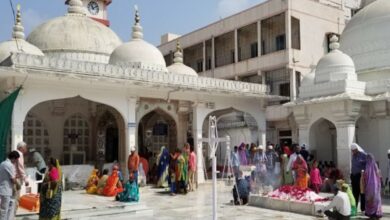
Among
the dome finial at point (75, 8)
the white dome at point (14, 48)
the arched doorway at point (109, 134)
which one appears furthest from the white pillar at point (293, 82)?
the white dome at point (14, 48)

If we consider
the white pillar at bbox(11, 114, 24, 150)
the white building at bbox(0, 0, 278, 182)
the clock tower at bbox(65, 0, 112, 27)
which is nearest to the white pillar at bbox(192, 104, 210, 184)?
the white building at bbox(0, 0, 278, 182)

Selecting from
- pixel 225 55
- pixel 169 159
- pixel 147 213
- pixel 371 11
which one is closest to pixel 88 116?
pixel 169 159

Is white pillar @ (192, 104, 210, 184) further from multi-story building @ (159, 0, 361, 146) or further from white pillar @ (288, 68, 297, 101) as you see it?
white pillar @ (288, 68, 297, 101)

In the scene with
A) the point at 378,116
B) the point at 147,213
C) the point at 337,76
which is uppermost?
the point at 337,76

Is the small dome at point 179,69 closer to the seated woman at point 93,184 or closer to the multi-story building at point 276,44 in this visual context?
the seated woman at point 93,184

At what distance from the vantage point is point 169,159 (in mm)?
14188

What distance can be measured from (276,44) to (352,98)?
14.0 m

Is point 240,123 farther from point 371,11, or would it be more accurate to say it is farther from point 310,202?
point 310,202

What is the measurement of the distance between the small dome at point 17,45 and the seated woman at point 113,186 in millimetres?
5284

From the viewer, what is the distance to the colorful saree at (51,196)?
7.60m

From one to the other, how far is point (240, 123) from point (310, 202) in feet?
58.0

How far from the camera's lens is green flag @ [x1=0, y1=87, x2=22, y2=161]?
1056 centimetres

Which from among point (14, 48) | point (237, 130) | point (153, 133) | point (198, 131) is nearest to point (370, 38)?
point (198, 131)

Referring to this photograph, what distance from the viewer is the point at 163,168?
1422 centimetres
